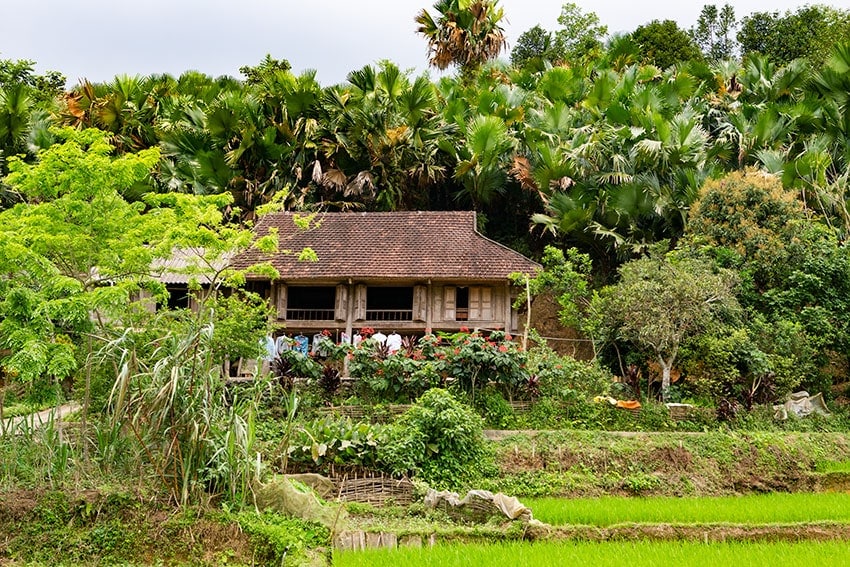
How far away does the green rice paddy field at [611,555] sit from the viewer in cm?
789

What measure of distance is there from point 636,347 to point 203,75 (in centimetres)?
2022

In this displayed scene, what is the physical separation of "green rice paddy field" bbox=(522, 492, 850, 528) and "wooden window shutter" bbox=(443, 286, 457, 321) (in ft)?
38.1

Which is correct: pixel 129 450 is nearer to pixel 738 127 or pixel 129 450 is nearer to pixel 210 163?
pixel 210 163

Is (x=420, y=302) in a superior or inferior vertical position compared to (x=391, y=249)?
inferior

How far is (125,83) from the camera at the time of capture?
27562mm

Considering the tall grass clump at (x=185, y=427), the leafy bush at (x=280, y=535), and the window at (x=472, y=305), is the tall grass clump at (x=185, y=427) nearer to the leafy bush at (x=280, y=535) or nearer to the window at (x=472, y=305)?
the leafy bush at (x=280, y=535)

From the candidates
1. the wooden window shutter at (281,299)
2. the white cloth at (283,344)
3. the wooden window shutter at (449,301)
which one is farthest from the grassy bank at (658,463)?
the wooden window shutter at (281,299)

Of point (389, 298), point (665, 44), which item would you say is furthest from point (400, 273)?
point (665, 44)

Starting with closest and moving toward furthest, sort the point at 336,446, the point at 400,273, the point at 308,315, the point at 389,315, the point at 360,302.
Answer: the point at 336,446
the point at 400,273
the point at 360,302
the point at 389,315
the point at 308,315

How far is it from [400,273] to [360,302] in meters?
1.55

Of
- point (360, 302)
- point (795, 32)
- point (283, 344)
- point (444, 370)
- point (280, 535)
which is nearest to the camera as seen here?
point (280, 535)

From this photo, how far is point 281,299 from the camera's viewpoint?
75.6ft

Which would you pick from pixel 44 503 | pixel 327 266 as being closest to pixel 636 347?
pixel 327 266

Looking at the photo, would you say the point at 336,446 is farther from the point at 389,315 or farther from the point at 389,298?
the point at 389,298
